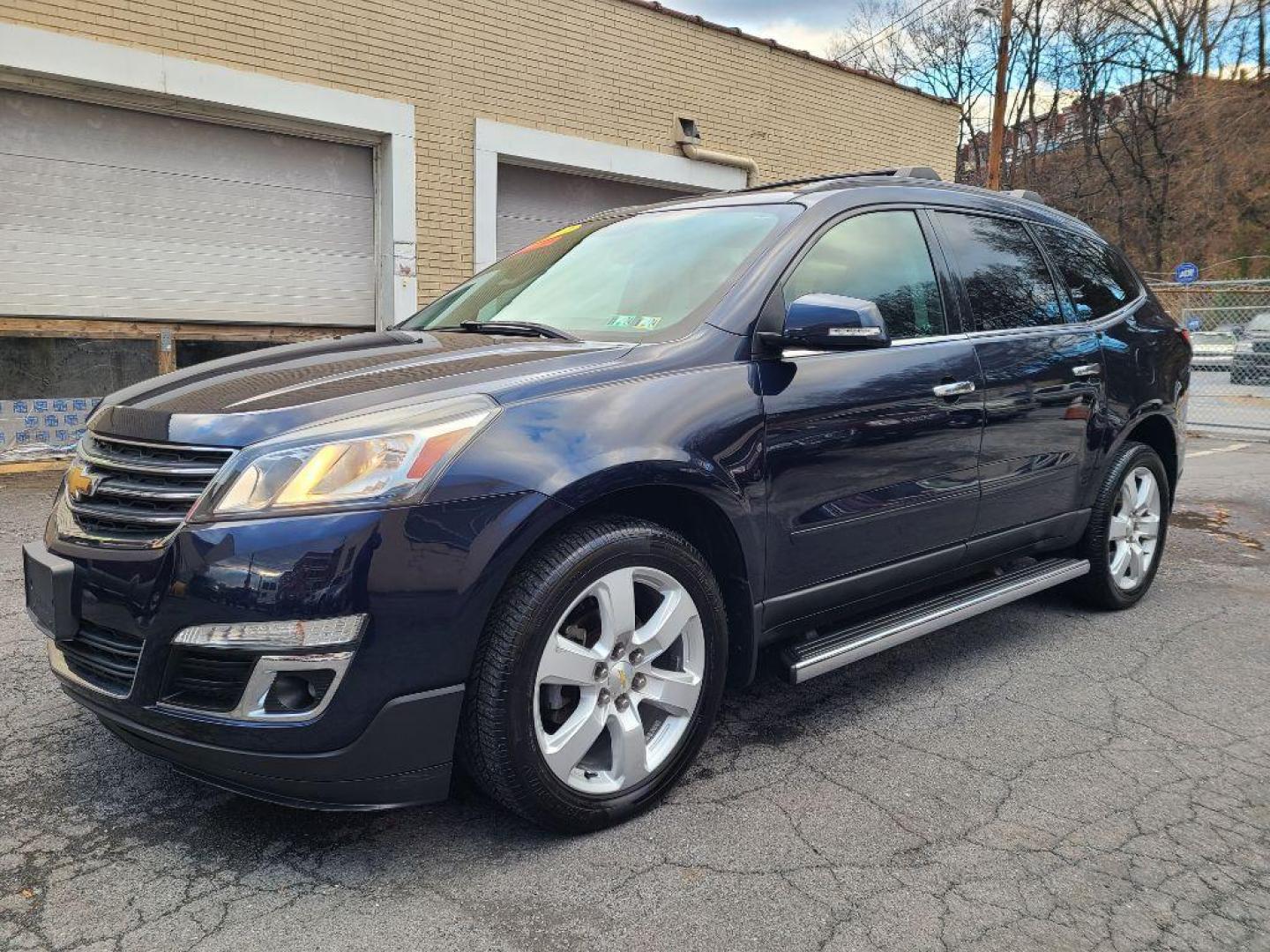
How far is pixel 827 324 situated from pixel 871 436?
0.49 meters

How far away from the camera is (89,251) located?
7.74 m

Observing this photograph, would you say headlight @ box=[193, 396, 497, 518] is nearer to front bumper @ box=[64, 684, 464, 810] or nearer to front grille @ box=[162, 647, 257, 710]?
front grille @ box=[162, 647, 257, 710]

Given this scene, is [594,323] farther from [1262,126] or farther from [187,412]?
[1262,126]

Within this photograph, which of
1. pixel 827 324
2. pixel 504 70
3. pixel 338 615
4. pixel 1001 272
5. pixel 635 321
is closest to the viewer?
pixel 338 615

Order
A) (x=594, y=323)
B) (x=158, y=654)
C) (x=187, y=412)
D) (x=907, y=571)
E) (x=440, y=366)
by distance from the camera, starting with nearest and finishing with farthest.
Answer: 1. (x=158, y=654)
2. (x=187, y=412)
3. (x=440, y=366)
4. (x=594, y=323)
5. (x=907, y=571)

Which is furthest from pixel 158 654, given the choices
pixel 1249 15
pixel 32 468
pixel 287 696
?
pixel 1249 15

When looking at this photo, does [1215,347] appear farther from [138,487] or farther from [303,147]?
[138,487]

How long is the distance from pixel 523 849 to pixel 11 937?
1.10 m

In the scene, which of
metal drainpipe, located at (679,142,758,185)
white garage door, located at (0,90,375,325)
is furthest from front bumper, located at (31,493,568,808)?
metal drainpipe, located at (679,142,758,185)

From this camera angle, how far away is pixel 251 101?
800 cm

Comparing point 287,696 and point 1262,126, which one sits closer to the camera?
point 287,696

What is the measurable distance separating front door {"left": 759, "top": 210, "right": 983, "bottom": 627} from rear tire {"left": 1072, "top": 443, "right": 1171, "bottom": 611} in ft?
3.72

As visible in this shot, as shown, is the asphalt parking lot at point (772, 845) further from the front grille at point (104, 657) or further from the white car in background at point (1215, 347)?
the white car in background at point (1215, 347)

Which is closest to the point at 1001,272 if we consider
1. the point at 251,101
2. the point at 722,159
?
the point at 251,101
